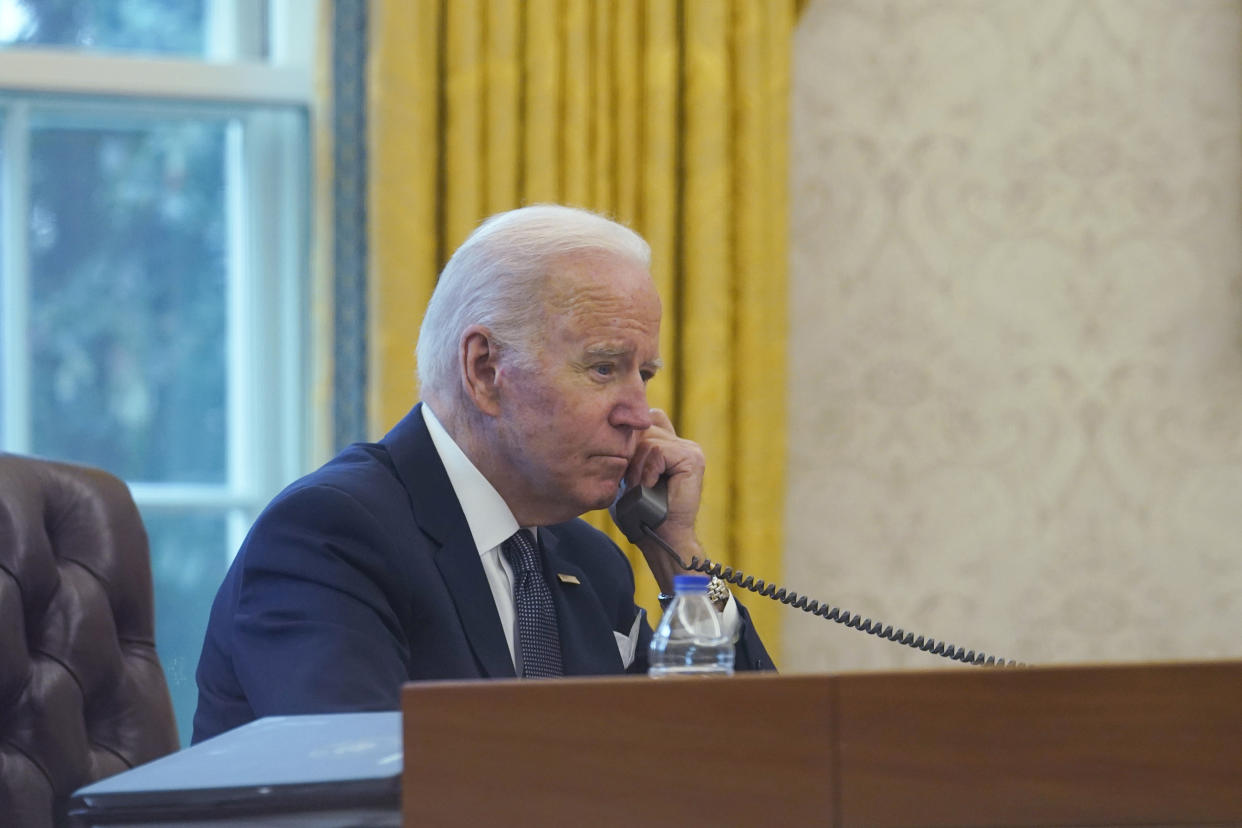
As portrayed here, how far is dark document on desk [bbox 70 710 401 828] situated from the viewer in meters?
0.89

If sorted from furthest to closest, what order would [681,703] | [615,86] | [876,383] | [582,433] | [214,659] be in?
1. [876,383]
2. [615,86]
3. [582,433]
4. [214,659]
5. [681,703]

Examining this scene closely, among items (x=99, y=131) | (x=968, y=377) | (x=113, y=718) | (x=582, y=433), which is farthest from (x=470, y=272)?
(x=968, y=377)

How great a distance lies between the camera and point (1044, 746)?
958 millimetres

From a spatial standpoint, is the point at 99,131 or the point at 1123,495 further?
the point at 1123,495

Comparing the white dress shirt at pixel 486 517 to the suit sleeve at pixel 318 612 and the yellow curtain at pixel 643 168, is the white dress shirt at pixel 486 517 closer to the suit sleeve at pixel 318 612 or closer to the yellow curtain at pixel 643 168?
the suit sleeve at pixel 318 612

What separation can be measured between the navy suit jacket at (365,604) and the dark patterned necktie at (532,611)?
29mm

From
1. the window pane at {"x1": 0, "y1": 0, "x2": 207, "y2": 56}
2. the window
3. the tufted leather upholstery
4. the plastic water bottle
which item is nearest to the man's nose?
the plastic water bottle

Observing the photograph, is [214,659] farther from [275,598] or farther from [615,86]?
[615,86]

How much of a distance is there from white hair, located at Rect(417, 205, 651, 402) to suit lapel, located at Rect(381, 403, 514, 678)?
139mm

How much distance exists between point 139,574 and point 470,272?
608 mm

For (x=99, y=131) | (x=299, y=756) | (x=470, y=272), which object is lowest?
(x=299, y=756)

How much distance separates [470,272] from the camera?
2.01 meters

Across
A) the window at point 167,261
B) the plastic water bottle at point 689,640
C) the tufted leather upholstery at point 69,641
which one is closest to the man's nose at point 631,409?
the plastic water bottle at point 689,640

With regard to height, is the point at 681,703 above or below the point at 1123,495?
above
